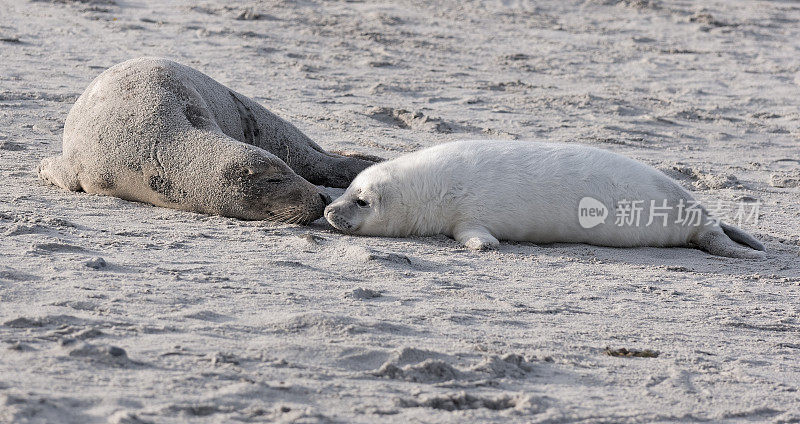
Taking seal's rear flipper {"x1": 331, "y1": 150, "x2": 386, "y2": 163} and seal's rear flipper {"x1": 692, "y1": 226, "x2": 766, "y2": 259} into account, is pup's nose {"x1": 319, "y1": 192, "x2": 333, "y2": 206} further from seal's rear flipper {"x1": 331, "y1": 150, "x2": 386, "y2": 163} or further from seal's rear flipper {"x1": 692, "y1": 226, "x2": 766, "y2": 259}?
seal's rear flipper {"x1": 692, "y1": 226, "x2": 766, "y2": 259}

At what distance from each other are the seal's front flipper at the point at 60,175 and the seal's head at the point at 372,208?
4.77ft

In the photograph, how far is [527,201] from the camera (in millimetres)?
5180

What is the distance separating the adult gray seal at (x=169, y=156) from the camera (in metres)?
5.08

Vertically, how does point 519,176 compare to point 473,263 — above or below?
above

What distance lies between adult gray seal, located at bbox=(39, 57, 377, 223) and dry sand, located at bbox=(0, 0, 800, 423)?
120mm

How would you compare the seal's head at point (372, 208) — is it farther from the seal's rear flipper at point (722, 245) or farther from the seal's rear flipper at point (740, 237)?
the seal's rear flipper at point (740, 237)

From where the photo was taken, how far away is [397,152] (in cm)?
704

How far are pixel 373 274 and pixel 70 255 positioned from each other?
1252mm

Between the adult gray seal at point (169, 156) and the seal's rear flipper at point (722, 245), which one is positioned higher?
the adult gray seal at point (169, 156)

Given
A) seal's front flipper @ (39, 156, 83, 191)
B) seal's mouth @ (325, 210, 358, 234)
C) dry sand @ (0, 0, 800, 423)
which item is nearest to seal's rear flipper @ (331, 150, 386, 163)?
dry sand @ (0, 0, 800, 423)

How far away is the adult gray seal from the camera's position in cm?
508

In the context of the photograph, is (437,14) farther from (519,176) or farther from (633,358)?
(633,358)

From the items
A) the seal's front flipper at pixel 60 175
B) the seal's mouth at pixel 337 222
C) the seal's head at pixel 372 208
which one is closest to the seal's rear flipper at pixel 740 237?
the seal's head at pixel 372 208

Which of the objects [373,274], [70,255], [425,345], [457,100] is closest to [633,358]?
[425,345]
